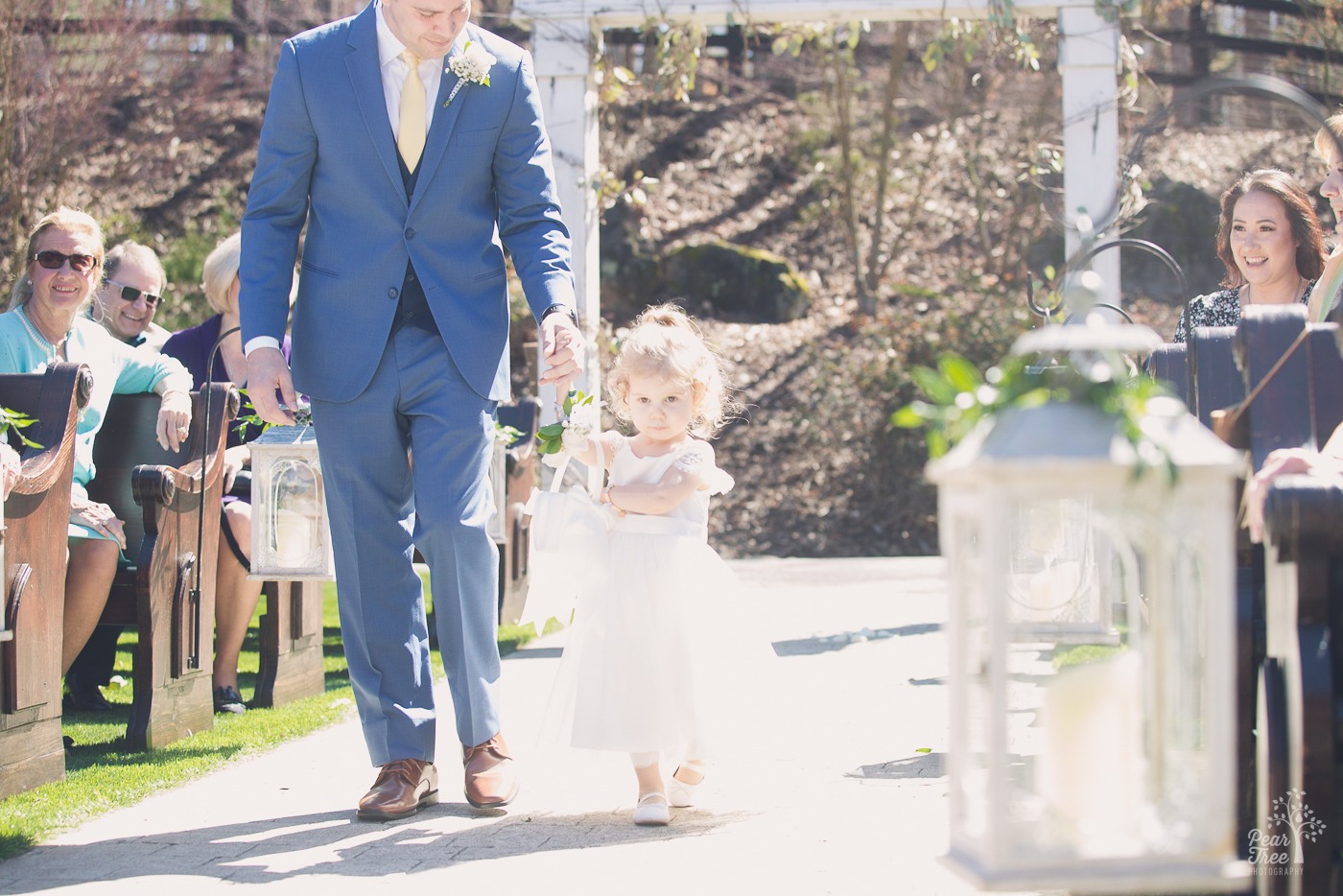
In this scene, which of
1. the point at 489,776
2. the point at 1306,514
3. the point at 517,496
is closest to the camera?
the point at 1306,514

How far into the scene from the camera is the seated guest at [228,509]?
201 inches

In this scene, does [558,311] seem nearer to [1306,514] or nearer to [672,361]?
[672,361]

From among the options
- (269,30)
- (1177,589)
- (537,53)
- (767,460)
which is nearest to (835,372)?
(767,460)

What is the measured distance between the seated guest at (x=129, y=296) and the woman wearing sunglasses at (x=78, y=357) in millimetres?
998

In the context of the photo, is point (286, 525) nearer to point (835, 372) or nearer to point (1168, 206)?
point (835, 372)

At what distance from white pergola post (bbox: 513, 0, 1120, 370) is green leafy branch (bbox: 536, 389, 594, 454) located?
3798 millimetres

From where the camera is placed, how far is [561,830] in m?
3.29

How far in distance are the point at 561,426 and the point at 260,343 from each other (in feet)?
2.54

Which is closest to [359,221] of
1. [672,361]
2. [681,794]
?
[672,361]

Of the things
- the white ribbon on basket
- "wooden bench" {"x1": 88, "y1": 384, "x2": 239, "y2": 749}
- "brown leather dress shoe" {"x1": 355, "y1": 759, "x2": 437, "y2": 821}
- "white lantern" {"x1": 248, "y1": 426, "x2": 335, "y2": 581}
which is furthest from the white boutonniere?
"brown leather dress shoe" {"x1": 355, "y1": 759, "x2": 437, "y2": 821}

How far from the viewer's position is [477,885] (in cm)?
278

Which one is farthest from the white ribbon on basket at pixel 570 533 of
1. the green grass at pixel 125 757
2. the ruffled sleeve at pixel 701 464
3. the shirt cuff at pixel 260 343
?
the green grass at pixel 125 757

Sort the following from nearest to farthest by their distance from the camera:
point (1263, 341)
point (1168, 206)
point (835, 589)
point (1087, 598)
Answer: point (1263, 341) → point (1087, 598) → point (835, 589) → point (1168, 206)

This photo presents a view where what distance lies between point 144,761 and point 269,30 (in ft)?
44.2
